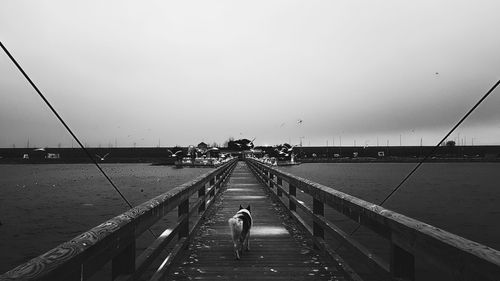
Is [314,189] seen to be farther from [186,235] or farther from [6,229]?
[6,229]

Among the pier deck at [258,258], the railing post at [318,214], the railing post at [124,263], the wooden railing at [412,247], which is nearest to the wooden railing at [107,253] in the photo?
the railing post at [124,263]

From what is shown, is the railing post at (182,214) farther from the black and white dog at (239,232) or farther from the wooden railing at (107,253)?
the wooden railing at (107,253)

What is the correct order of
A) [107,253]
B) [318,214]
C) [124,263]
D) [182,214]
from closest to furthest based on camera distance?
1. [107,253]
2. [124,263]
3. [318,214]
4. [182,214]

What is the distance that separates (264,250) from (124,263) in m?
3.41

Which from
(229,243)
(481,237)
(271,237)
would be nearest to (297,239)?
(271,237)

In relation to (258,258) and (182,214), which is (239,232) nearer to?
(258,258)

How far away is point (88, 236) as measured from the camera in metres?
2.14

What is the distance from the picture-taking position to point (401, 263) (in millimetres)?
2730

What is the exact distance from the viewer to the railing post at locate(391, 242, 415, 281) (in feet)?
8.84

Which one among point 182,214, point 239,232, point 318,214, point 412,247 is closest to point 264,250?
point 239,232

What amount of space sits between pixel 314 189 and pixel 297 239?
1.52 meters

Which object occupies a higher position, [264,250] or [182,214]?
[182,214]

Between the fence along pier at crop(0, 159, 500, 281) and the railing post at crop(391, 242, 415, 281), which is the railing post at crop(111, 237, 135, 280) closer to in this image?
the fence along pier at crop(0, 159, 500, 281)

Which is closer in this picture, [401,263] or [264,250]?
[401,263]
